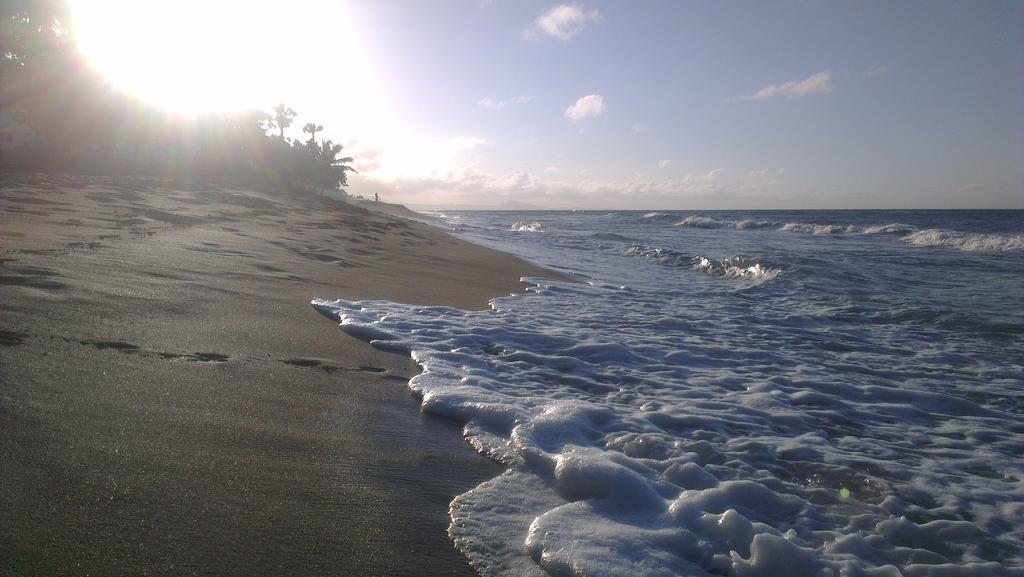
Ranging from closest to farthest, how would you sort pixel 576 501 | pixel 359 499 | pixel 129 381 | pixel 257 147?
pixel 359 499 < pixel 576 501 < pixel 129 381 < pixel 257 147

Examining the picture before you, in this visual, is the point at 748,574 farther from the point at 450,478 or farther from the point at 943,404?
the point at 943,404

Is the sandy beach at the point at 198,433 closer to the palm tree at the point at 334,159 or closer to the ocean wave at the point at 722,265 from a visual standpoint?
the ocean wave at the point at 722,265

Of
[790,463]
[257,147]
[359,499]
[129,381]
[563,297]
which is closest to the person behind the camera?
[359,499]

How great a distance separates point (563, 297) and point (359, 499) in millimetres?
5732

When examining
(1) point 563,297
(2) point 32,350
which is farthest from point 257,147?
(2) point 32,350

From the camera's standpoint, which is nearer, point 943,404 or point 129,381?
point 129,381

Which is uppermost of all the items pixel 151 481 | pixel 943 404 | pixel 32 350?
pixel 32 350

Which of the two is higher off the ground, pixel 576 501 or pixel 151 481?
pixel 151 481

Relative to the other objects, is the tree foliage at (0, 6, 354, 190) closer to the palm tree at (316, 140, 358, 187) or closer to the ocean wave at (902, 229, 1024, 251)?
the palm tree at (316, 140, 358, 187)

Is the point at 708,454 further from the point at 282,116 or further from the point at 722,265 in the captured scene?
the point at 282,116

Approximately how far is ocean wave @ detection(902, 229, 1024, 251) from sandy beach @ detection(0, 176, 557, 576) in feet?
74.5

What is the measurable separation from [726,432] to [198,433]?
2678mm

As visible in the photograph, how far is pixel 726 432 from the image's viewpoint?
10.9 feet

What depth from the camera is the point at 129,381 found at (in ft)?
8.98
